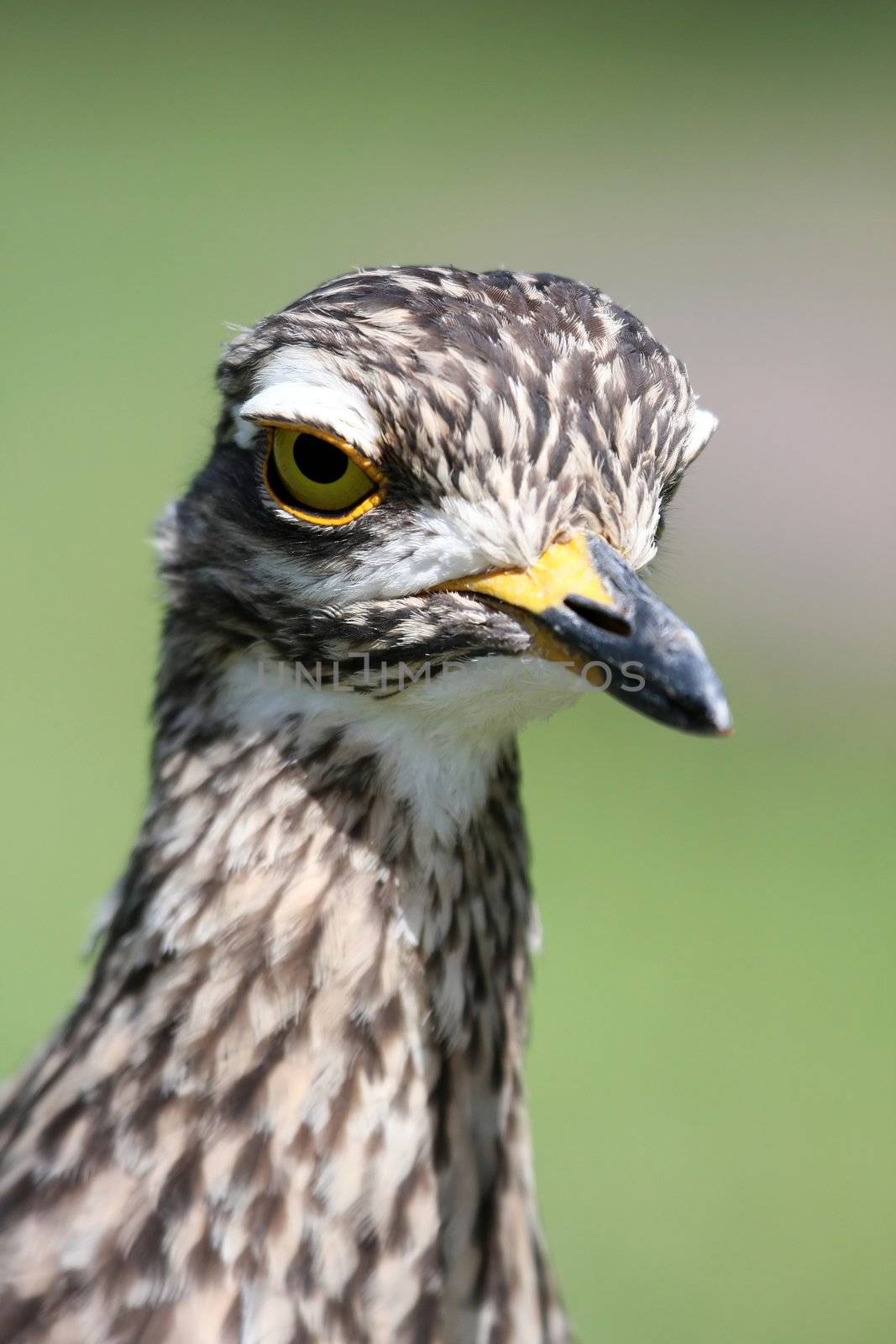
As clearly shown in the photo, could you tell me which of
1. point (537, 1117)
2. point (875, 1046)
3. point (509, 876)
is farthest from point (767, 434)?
point (509, 876)

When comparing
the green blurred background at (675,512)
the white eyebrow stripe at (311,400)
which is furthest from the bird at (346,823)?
the green blurred background at (675,512)

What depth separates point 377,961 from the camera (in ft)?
7.48

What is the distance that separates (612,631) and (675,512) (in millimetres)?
745

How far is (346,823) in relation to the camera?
2264 mm

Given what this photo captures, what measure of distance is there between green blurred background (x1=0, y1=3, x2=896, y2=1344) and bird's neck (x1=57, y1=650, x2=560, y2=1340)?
425 millimetres

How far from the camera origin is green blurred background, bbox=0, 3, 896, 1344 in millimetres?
5305

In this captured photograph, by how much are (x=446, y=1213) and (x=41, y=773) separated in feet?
15.1

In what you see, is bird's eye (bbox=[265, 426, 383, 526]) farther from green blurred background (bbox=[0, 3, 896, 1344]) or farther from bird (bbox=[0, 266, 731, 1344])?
green blurred background (bbox=[0, 3, 896, 1344])

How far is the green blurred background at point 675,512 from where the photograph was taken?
5305mm

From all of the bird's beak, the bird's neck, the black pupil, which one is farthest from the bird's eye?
the bird's neck

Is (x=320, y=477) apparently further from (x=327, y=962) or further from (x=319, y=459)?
(x=327, y=962)

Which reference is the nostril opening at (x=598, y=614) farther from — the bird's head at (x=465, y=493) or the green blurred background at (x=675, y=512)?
the green blurred background at (x=675, y=512)

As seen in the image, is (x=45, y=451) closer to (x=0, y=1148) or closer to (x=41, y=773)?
(x=41, y=773)

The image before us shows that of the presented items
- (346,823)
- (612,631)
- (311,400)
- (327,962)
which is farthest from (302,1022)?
(311,400)
